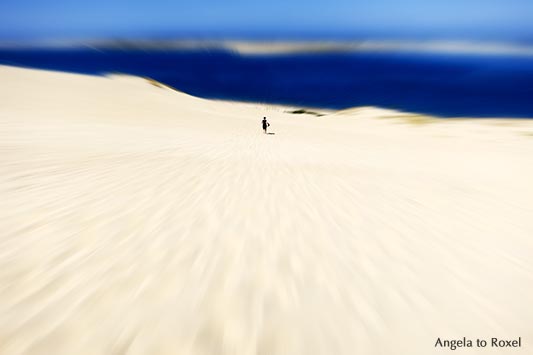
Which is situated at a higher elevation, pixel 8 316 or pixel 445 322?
pixel 8 316

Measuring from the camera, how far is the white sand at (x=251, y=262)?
2.46 meters

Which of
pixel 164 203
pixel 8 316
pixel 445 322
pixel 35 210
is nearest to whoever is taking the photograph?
pixel 8 316

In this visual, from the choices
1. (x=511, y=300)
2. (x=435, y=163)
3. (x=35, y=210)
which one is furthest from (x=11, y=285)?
(x=435, y=163)

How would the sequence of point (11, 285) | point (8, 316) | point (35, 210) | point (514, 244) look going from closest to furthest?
1. point (8, 316)
2. point (11, 285)
3. point (514, 244)
4. point (35, 210)

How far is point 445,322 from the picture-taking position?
2.67 metres

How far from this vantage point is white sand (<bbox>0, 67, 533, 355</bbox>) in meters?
2.46

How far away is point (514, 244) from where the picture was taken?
435 centimetres

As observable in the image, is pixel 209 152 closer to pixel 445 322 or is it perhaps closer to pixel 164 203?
pixel 164 203

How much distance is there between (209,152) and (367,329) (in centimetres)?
953

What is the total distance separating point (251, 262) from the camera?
140 inches

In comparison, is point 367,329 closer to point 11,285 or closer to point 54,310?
point 54,310

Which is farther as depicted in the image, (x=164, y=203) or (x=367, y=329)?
(x=164, y=203)

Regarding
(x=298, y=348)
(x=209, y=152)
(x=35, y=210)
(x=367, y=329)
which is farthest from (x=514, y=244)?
(x=209, y=152)

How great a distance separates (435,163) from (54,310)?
1190 cm
